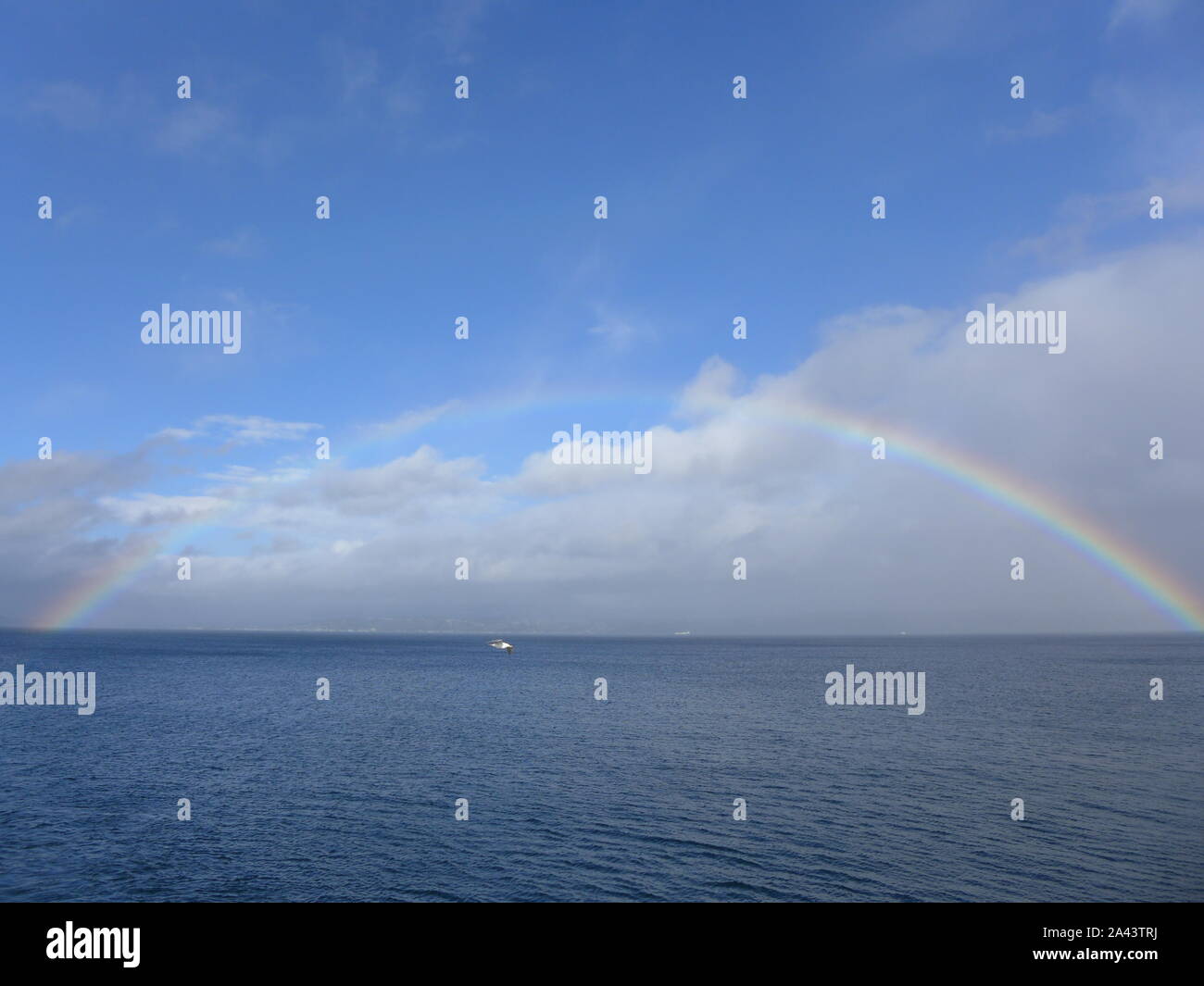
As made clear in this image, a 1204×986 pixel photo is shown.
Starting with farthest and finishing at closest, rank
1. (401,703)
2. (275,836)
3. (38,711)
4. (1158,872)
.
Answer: (401,703)
(38,711)
(275,836)
(1158,872)

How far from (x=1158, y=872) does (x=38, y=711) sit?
136760 millimetres

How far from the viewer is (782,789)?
61938 mm

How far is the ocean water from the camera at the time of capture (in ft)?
137

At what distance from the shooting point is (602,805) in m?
57.2

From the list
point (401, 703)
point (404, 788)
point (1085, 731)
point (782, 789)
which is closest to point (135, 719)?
point (401, 703)

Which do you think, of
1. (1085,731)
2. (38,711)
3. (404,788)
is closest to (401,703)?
(38,711)

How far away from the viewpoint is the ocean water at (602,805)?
41625 millimetres
